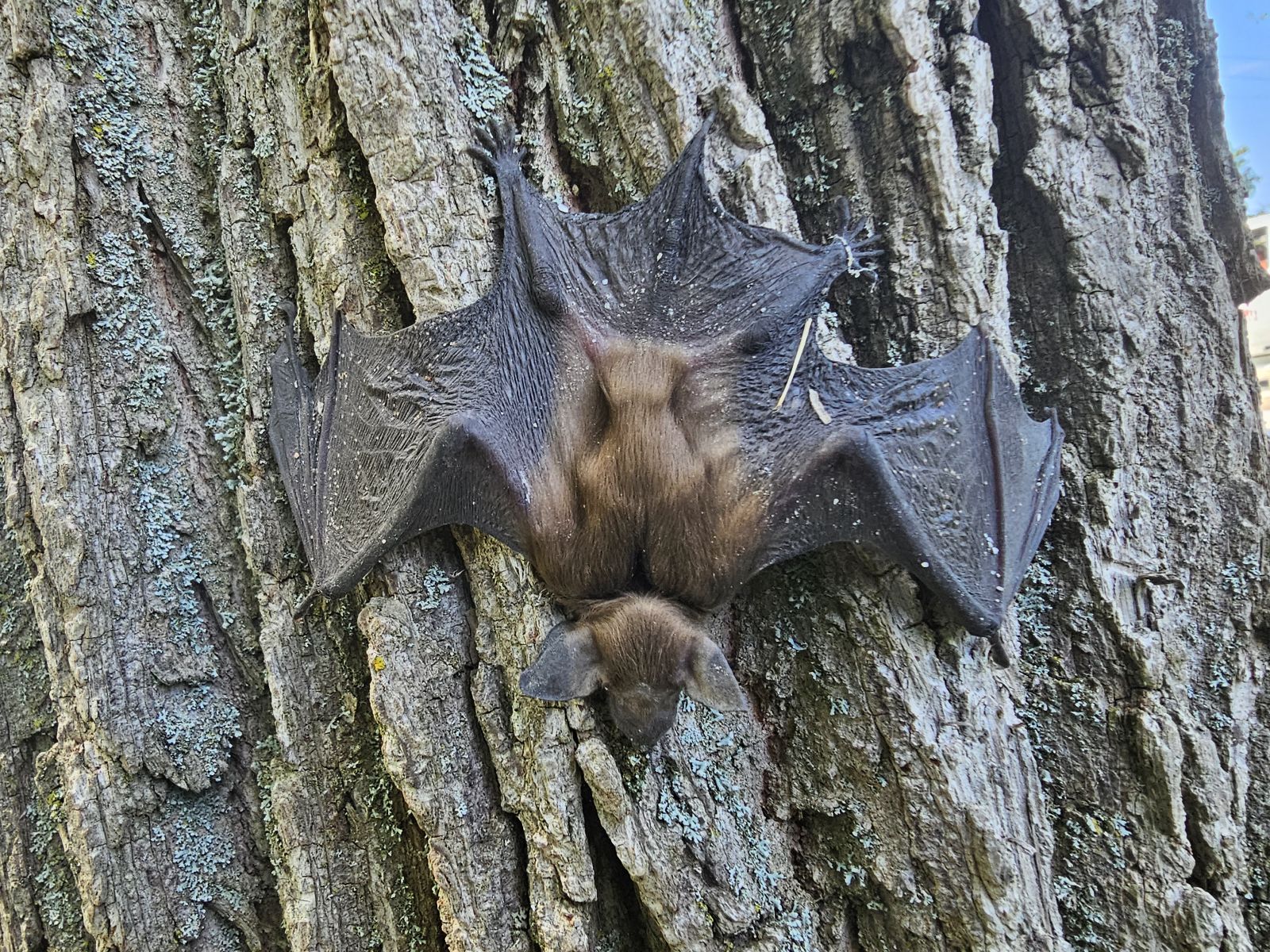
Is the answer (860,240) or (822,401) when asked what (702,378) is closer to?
(822,401)

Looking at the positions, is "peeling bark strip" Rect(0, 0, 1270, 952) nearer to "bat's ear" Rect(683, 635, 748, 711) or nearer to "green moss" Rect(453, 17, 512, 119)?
"green moss" Rect(453, 17, 512, 119)

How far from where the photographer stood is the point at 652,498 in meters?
2.47

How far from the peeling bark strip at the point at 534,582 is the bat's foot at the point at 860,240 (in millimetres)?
75

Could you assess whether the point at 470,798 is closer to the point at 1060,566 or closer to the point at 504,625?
the point at 504,625

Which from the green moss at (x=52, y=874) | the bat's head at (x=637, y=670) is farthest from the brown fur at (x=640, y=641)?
the green moss at (x=52, y=874)

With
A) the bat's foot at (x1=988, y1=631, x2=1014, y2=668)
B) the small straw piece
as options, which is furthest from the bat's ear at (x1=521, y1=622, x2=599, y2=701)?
the bat's foot at (x1=988, y1=631, x2=1014, y2=668)

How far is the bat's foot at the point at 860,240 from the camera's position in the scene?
275 centimetres

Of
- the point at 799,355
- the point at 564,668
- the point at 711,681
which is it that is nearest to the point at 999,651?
the point at 711,681

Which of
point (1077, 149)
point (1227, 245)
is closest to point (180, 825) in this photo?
point (1077, 149)

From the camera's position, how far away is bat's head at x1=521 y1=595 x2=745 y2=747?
2.26 m

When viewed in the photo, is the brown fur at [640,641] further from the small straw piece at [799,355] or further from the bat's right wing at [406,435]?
the small straw piece at [799,355]

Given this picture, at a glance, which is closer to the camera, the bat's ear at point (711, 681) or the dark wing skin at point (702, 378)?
the bat's ear at point (711, 681)

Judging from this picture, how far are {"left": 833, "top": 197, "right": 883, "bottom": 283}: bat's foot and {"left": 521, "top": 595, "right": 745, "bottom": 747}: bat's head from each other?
1546mm

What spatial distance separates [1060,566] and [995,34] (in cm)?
221
